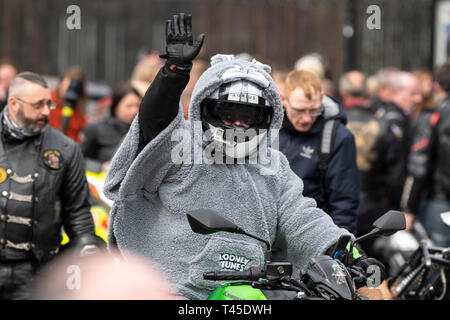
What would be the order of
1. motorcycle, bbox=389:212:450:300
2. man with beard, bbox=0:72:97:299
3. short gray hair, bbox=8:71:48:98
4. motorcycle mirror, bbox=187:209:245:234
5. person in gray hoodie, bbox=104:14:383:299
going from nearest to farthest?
motorcycle mirror, bbox=187:209:245:234
person in gray hoodie, bbox=104:14:383:299
man with beard, bbox=0:72:97:299
short gray hair, bbox=8:71:48:98
motorcycle, bbox=389:212:450:300

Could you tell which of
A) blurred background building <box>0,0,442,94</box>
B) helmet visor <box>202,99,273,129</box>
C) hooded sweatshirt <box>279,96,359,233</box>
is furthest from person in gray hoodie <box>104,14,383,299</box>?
blurred background building <box>0,0,442,94</box>

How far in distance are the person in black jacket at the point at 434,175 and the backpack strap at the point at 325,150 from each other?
7.71 feet

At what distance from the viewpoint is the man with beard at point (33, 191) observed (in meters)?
4.77

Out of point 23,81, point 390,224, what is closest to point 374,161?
point 23,81

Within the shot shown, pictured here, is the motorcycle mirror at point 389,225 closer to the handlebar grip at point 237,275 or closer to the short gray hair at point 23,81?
the handlebar grip at point 237,275

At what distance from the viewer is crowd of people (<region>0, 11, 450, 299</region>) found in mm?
3477

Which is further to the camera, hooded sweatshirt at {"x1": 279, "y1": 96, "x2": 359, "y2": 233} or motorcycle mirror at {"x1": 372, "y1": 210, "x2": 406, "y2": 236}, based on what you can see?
hooded sweatshirt at {"x1": 279, "y1": 96, "x2": 359, "y2": 233}

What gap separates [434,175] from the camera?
7469 mm

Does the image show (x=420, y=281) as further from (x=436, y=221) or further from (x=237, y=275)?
(x=237, y=275)

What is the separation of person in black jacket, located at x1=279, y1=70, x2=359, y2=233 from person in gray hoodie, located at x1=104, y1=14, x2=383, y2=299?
1.38 meters

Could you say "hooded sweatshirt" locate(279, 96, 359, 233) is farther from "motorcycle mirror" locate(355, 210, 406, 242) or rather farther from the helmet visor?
"motorcycle mirror" locate(355, 210, 406, 242)
